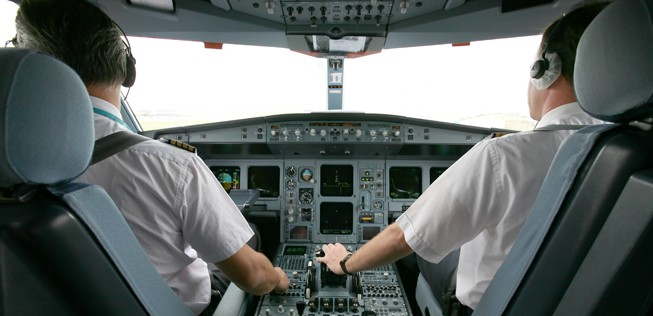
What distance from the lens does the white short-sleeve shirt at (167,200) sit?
999 mm

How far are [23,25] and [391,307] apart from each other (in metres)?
2.02

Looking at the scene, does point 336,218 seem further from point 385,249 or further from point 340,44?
point 385,249

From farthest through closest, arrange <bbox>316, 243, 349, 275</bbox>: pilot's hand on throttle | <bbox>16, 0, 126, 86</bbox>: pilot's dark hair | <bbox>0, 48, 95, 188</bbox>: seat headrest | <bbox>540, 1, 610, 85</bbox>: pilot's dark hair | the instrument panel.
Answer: the instrument panel
<bbox>316, 243, 349, 275</bbox>: pilot's hand on throttle
<bbox>540, 1, 610, 85</bbox>: pilot's dark hair
<bbox>16, 0, 126, 86</bbox>: pilot's dark hair
<bbox>0, 48, 95, 188</bbox>: seat headrest

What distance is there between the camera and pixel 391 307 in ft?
7.43

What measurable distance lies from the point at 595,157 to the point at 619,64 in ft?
0.48

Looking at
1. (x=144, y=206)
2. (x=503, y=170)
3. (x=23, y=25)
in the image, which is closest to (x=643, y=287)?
(x=503, y=170)

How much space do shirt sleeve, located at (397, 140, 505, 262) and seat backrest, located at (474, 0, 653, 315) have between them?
231 millimetres

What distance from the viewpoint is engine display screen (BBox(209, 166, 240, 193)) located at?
330cm

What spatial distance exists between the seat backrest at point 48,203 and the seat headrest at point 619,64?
81 centimetres

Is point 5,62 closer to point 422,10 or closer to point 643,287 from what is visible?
point 643,287

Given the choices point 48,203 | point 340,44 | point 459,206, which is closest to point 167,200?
point 48,203

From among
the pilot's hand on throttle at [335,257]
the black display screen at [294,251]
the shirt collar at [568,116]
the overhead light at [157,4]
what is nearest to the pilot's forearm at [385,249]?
the pilot's hand on throttle at [335,257]

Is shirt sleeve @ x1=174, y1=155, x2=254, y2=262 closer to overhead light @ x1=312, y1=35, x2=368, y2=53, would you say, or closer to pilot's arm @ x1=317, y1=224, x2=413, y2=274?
pilot's arm @ x1=317, y1=224, x2=413, y2=274

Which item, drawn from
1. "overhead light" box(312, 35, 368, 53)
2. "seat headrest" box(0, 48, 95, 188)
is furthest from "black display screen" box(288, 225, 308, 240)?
"seat headrest" box(0, 48, 95, 188)
